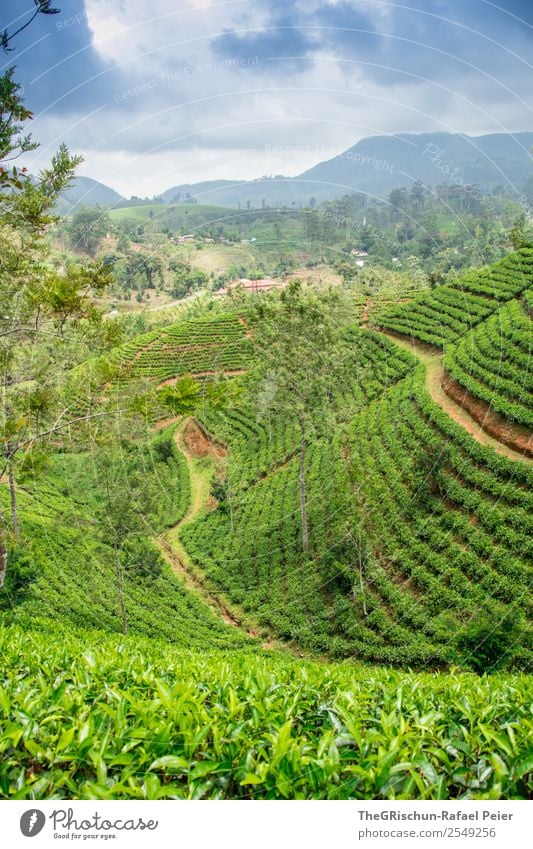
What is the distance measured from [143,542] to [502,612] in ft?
35.2

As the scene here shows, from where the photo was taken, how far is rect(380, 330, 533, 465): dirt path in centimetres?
1451

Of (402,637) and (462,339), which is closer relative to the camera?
(402,637)

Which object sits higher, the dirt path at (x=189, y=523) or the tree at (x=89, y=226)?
the tree at (x=89, y=226)

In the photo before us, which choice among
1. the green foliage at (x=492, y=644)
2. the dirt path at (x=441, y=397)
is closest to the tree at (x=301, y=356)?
the dirt path at (x=441, y=397)

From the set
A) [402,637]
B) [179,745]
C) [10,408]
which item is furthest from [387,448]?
[179,745]

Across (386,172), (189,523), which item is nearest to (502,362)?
(386,172)

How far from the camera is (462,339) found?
72.3 ft

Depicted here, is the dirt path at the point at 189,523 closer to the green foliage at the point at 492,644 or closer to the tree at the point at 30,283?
the green foliage at the point at 492,644

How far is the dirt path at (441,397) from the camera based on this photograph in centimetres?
1451

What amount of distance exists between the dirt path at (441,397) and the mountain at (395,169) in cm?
723

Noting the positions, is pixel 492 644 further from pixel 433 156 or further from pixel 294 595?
pixel 433 156

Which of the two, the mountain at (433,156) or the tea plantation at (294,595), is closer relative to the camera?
the tea plantation at (294,595)

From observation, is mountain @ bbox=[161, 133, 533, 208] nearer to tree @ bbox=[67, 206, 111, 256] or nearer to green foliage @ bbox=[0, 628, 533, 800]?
tree @ bbox=[67, 206, 111, 256]

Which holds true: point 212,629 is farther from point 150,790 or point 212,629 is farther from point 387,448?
point 150,790
